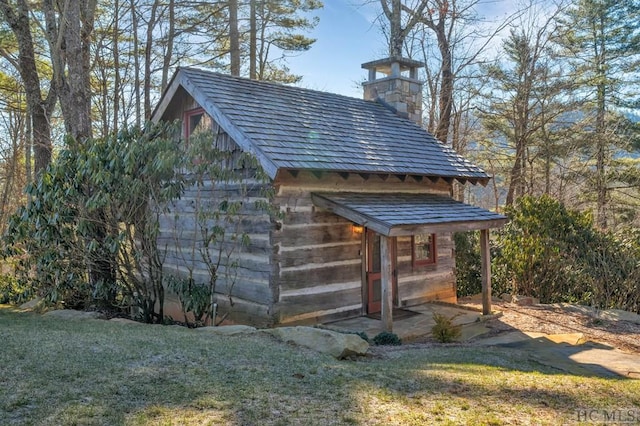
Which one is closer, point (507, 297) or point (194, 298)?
point (194, 298)

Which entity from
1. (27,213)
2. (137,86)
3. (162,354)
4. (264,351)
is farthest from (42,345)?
(137,86)

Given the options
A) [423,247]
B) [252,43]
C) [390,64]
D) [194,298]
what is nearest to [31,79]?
[252,43]

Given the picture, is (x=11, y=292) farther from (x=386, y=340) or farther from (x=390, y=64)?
(x=390, y=64)

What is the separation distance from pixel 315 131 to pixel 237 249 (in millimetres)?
2873

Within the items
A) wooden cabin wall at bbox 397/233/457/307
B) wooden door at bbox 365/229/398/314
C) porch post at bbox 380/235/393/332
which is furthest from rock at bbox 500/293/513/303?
porch post at bbox 380/235/393/332

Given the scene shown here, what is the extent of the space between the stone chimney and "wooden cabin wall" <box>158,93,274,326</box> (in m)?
5.90

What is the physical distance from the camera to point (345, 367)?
17.1 ft

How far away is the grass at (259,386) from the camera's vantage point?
361 centimetres

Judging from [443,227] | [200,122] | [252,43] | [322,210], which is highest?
[252,43]

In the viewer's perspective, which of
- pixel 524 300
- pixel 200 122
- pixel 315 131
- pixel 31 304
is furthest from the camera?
pixel 524 300

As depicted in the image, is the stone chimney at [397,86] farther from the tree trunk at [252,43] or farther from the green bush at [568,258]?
the tree trunk at [252,43]

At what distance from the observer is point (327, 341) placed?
20.2 ft

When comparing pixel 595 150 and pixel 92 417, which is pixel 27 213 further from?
pixel 595 150

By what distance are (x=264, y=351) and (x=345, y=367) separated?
3.47 feet
